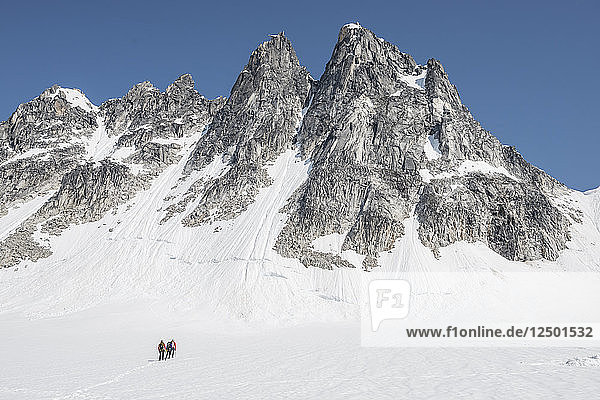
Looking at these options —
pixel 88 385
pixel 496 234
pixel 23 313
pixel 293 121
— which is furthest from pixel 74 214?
pixel 496 234

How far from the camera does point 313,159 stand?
91.8 metres

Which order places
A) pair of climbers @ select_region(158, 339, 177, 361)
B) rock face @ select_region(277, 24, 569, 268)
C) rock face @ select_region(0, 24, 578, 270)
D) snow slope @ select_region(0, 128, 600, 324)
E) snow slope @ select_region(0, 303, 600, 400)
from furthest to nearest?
rock face @ select_region(0, 24, 578, 270), rock face @ select_region(277, 24, 569, 268), snow slope @ select_region(0, 128, 600, 324), pair of climbers @ select_region(158, 339, 177, 361), snow slope @ select_region(0, 303, 600, 400)

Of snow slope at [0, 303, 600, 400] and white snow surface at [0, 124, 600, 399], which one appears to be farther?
white snow surface at [0, 124, 600, 399]

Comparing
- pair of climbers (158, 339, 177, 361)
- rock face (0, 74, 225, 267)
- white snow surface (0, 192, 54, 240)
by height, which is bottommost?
pair of climbers (158, 339, 177, 361)

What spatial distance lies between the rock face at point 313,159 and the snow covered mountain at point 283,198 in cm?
36

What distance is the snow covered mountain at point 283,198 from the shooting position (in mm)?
68625

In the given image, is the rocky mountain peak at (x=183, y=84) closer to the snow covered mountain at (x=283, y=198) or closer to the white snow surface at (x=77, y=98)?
the snow covered mountain at (x=283, y=198)

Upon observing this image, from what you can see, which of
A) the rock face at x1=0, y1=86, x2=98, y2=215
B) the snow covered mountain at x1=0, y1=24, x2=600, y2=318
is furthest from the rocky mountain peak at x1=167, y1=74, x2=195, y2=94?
the rock face at x1=0, y1=86, x2=98, y2=215

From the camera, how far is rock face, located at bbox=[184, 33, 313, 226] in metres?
85.8

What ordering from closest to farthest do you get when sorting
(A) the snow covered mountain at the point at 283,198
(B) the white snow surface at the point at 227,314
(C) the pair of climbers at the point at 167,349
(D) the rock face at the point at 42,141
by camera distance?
(B) the white snow surface at the point at 227,314 < (C) the pair of climbers at the point at 167,349 < (A) the snow covered mountain at the point at 283,198 < (D) the rock face at the point at 42,141

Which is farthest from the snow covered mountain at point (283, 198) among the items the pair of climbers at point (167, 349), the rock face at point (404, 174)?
the pair of climbers at point (167, 349)

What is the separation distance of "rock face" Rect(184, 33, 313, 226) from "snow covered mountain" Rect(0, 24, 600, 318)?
0.38 meters

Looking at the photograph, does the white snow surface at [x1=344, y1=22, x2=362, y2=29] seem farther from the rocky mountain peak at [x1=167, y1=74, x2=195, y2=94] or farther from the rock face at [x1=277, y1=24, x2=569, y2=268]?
the rocky mountain peak at [x1=167, y1=74, x2=195, y2=94]

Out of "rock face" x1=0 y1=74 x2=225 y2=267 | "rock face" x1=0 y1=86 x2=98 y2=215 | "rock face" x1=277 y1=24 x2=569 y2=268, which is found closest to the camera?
"rock face" x1=277 y1=24 x2=569 y2=268
